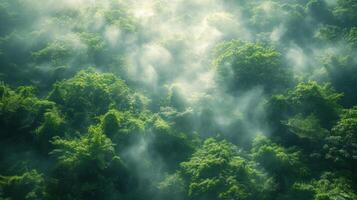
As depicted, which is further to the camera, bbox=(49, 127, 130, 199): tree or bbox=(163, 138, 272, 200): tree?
bbox=(49, 127, 130, 199): tree

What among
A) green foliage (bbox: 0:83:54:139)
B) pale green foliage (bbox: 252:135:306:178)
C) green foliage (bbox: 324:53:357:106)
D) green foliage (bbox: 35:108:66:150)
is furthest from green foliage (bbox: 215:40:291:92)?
green foliage (bbox: 0:83:54:139)

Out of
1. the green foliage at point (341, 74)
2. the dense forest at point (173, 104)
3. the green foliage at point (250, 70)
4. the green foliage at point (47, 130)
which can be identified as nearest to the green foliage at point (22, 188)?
the dense forest at point (173, 104)

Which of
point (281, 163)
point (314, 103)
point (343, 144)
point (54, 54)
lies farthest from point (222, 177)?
point (54, 54)

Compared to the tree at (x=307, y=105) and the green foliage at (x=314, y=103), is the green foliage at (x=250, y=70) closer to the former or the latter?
the tree at (x=307, y=105)

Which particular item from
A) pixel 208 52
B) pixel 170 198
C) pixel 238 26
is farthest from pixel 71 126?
pixel 238 26

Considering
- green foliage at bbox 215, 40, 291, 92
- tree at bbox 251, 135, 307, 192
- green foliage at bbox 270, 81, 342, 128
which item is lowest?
tree at bbox 251, 135, 307, 192

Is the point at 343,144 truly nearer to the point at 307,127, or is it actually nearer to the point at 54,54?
the point at 307,127

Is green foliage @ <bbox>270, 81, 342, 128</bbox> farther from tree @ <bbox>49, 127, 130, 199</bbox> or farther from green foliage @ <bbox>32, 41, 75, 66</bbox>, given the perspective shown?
green foliage @ <bbox>32, 41, 75, 66</bbox>
